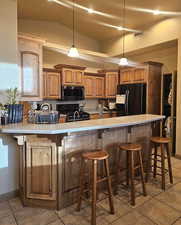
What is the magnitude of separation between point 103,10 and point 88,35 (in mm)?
1896

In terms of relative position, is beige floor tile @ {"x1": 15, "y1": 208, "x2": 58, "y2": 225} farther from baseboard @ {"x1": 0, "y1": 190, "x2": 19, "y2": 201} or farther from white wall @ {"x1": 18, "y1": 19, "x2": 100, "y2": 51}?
white wall @ {"x1": 18, "y1": 19, "x2": 100, "y2": 51}

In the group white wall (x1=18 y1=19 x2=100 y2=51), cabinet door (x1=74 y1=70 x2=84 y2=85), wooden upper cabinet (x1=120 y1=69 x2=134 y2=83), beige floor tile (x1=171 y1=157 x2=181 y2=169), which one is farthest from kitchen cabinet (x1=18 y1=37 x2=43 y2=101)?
beige floor tile (x1=171 y1=157 x2=181 y2=169)

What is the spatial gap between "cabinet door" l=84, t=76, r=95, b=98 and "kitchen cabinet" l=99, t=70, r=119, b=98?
18.9 inches

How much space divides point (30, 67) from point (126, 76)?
119 inches

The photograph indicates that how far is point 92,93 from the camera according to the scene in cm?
574

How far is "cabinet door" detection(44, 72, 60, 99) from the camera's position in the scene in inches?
185

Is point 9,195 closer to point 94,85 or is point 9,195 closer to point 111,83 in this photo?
point 94,85

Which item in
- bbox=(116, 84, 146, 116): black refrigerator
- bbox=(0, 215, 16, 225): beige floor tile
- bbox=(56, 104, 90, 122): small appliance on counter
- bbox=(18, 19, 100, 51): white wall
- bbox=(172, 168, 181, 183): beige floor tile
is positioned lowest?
bbox=(0, 215, 16, 225): beige floor tile

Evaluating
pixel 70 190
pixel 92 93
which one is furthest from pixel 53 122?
pixel 92 93

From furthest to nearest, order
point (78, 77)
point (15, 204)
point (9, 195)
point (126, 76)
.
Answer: point (126, 76)
point (78, 77)
point (9, 195)
point (15, 204)

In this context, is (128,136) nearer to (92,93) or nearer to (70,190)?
(70,190)

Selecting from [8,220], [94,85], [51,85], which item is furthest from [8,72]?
[94,85]

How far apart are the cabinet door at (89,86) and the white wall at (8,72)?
3173 mm

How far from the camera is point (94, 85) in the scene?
5758mm
